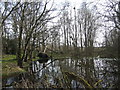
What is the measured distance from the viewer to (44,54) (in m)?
32.5

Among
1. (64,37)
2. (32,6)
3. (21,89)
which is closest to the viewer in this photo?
(21,89)

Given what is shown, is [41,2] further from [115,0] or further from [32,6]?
[115,0]

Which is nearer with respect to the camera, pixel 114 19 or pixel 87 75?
pixel 87 75

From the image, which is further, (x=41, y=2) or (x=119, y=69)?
(x=41, y=2)

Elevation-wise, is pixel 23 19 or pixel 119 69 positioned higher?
pixel 23 19

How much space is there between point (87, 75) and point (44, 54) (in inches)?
1091

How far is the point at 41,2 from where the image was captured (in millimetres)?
19062

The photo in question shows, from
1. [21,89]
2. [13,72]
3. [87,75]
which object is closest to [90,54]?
[87,75]

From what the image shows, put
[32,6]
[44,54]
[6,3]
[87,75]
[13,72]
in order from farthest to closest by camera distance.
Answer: [44,54]
[32,6]
[6,3]
[13,72]
[87,75]

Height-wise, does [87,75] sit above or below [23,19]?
below

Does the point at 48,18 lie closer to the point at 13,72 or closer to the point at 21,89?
the point at 13,72

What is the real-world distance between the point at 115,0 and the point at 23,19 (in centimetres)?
1187

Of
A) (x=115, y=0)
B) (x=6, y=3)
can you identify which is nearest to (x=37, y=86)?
(x=115, y=0)

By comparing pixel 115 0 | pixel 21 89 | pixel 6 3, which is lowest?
pixel 21 89
